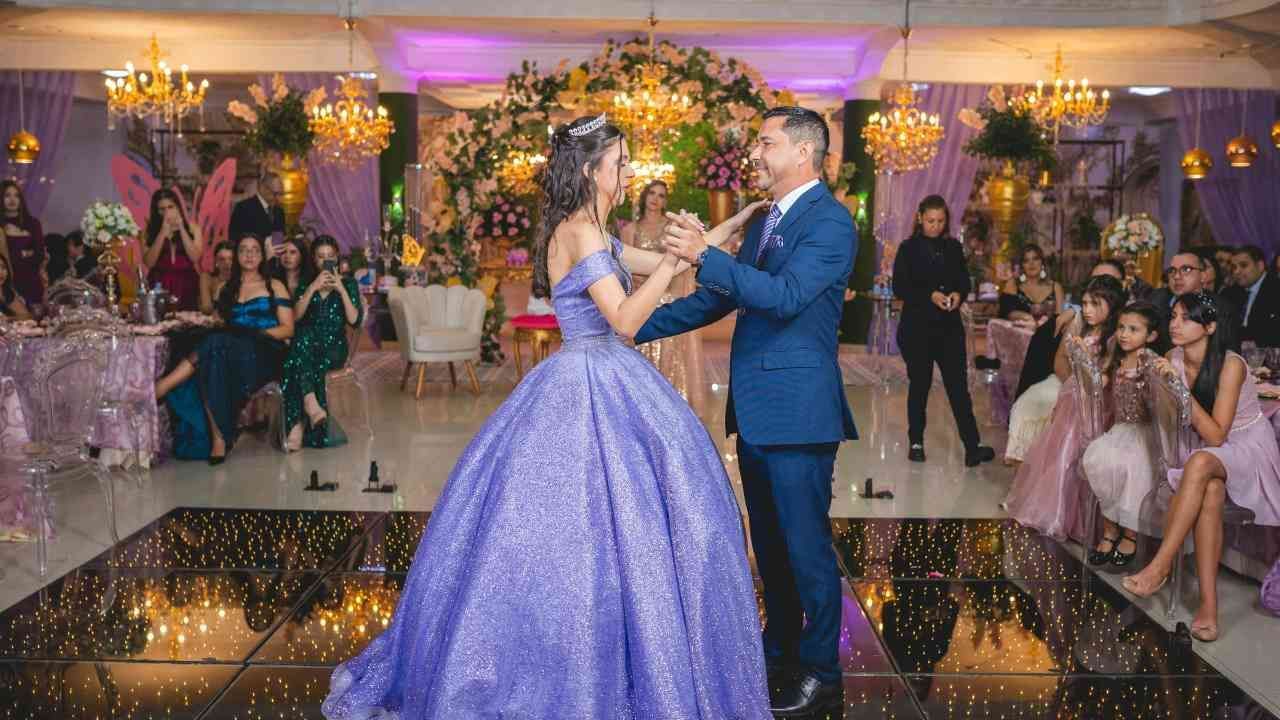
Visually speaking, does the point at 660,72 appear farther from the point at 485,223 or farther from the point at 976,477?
the point at 976,477

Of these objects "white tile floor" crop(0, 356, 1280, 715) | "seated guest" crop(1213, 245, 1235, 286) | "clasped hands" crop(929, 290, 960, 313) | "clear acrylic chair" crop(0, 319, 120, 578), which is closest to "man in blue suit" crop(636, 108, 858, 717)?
"white tile floor" crop(0, 356, 1280, 715)

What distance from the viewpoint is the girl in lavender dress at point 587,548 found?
3240mm

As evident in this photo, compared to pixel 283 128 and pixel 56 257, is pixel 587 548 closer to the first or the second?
pixel 283 128

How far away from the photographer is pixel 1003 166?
15.7 metres

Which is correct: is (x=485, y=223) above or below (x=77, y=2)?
below

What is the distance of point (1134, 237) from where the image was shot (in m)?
8.91

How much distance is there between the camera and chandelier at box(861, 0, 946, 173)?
13570 mm

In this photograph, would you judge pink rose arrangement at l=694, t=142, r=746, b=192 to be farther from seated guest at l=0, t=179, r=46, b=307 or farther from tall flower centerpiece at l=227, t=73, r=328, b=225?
seated guest at l=0, t=179, r=46, b=307

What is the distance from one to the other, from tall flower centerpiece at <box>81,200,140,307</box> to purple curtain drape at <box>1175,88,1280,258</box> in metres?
12.7

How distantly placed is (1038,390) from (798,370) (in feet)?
13.4

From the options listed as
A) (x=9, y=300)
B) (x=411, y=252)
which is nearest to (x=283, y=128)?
(x=411, y=252)

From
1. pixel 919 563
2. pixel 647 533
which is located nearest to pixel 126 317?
pixel 919 563

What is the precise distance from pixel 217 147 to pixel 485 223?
27.0 ft

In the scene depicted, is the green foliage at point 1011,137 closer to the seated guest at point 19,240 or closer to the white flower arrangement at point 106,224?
the white flower arrangement at point 106,224
